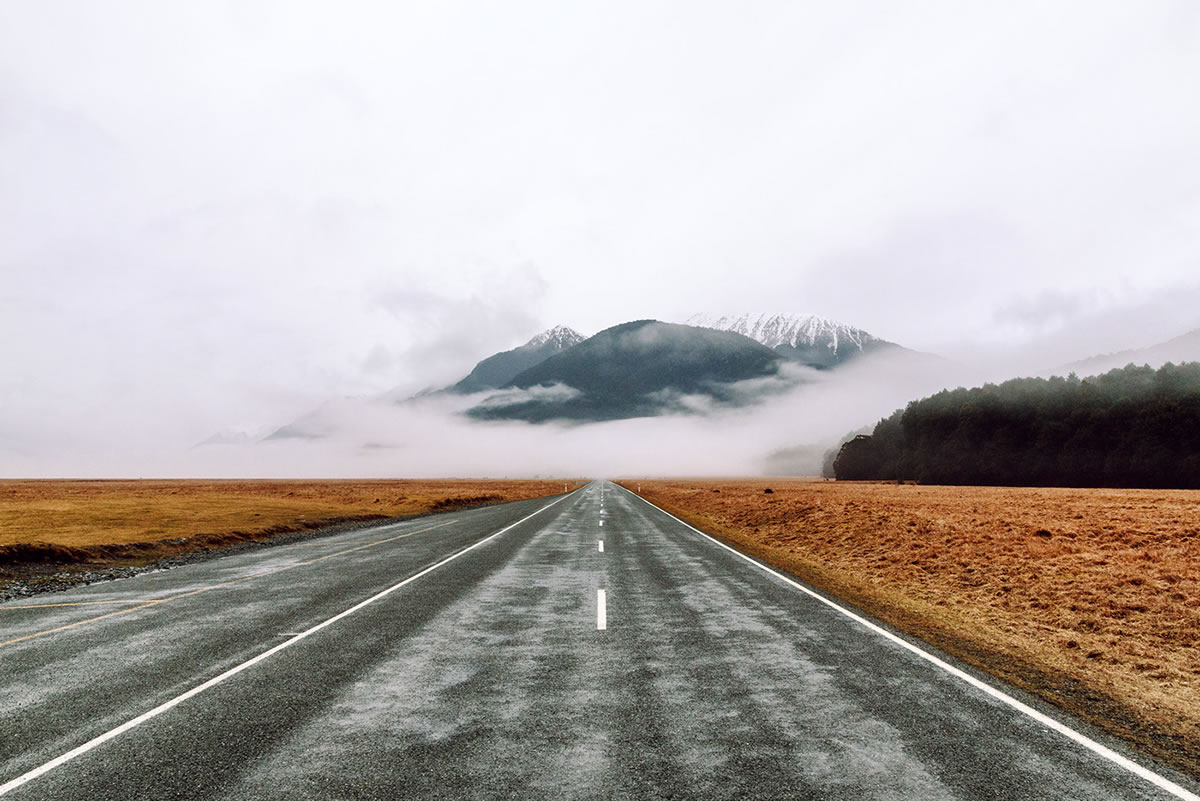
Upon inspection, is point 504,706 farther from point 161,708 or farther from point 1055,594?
point 1055,594

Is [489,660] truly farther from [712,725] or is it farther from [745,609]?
[745,609]

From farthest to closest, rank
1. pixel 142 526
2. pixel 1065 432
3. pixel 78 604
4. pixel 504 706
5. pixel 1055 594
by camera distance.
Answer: pixel 1065 432, pixel 142 526, pixel 1055 594, pixel 78 604, pixel 504 706

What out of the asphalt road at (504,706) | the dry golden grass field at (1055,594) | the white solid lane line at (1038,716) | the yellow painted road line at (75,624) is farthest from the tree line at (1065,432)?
the yellow painted road line at (75,624)

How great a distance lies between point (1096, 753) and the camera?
490 centimetres

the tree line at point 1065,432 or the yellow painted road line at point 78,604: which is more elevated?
the tree line at point 1065,432

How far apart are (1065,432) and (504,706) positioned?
10239 cm

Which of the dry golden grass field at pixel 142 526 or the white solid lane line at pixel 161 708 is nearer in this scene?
the white solid lane line at pixel 161 708

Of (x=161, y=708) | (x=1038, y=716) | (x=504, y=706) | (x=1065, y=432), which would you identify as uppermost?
(x=1065, y=432)

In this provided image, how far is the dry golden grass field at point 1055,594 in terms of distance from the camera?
657 cm

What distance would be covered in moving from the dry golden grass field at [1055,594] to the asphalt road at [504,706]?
4.20 ft

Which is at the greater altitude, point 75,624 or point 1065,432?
point 1065,432

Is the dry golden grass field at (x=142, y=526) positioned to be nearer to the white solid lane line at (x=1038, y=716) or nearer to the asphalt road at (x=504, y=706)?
the asphalt road at (x=504, y=706)

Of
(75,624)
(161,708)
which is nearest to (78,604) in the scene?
(75,624)

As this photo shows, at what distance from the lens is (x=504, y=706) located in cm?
580
